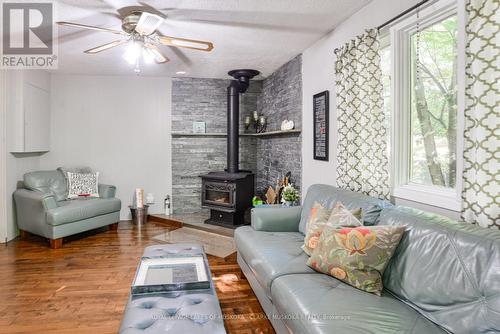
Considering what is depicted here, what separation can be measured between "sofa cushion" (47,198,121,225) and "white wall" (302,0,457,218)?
8.95 feet

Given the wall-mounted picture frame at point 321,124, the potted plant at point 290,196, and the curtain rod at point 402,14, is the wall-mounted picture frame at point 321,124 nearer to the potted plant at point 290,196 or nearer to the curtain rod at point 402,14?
the potted plant at point 290,196

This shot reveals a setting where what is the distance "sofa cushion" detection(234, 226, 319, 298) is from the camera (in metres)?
2.08

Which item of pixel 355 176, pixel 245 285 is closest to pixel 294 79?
pixel 355 176

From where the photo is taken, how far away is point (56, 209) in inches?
158

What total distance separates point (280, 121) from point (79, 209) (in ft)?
→ 9.54

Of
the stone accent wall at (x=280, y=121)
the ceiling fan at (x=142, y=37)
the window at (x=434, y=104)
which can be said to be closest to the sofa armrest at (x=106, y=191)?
the stone accent wall at (x=280, y=121)

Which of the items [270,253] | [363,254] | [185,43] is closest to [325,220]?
[270,253]

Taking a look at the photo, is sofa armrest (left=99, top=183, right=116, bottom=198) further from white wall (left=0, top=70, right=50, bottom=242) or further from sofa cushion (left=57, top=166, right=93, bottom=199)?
white wall (left=0, top=70, right=50, bottom=242)

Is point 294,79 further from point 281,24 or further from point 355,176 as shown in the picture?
point 355,176

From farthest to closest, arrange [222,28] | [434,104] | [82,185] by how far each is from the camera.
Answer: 1. [82,185]
2. [222,28]
3. [434,104]

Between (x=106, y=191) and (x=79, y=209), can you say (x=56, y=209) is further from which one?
(x=106, y=191)

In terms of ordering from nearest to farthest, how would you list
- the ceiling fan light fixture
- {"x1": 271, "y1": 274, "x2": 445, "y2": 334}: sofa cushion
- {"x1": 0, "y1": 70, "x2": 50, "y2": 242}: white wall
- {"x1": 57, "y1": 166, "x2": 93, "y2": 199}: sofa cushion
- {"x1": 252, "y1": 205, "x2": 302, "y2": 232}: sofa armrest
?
{"x1": 271, "y1": 274, "x2": 445, "y2": 334}: sofa cushion
the ceiling fan light fixture
{"x1": 252, "y1": 205, "x2": 302, "y2": 232}: sofa armrest
{"x1": 0, "y1": 70, "x2": 50, "y2": 242}: white wall
{"x1": 57, "y1": 166, "x2": 93, "y2": 199}: sofa cushion

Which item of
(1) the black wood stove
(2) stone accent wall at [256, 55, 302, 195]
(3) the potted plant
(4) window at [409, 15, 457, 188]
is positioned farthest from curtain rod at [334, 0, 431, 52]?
(1) the black wood stove

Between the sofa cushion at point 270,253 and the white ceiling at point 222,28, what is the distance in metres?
1.88
